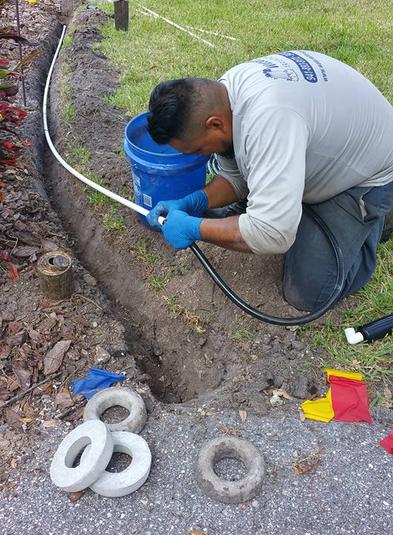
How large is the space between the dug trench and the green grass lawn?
107 cm

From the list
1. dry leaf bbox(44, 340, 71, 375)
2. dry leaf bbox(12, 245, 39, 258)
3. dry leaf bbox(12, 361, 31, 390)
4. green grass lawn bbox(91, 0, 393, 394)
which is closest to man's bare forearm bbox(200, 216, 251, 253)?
dry leaf bbox(44, 340, 71, 375)

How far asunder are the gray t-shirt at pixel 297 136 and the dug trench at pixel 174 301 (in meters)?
0.64

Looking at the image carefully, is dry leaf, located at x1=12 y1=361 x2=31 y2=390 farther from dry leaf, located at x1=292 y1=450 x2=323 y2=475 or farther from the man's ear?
the man's ear

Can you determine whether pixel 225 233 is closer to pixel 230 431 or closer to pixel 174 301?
pixel 174 301

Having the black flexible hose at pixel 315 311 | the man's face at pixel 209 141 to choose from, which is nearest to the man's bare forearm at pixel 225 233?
the black flexible hose at pixel 315 311

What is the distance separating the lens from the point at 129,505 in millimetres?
2053

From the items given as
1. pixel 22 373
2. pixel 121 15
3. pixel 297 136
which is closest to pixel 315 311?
pixel 297 136

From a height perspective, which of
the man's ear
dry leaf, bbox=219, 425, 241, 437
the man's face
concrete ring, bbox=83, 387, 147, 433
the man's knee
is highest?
the man's ear

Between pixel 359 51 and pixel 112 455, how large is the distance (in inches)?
221

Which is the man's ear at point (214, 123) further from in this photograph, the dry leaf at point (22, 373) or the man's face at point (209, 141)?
the dry leaf at point (22, 373)

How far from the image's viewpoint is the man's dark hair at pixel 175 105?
2219 millimetres

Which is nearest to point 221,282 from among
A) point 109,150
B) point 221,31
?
point 109,150

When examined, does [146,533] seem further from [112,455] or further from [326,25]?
[326,25]

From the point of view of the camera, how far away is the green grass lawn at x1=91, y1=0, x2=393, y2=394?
544cm
